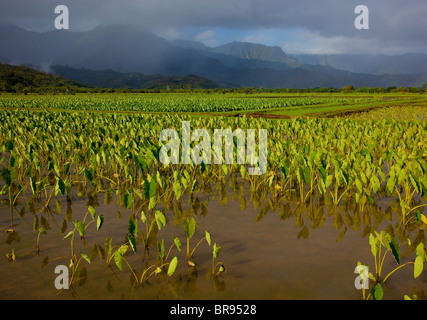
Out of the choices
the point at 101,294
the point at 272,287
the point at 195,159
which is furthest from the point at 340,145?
the point at 101,294

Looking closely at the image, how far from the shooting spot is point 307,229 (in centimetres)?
578

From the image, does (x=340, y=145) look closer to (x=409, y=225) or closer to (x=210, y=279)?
(x=409, y=225)

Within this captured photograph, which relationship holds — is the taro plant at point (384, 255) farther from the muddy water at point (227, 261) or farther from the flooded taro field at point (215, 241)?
the muddy water at point (227, 261)

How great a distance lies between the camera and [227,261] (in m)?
4.71

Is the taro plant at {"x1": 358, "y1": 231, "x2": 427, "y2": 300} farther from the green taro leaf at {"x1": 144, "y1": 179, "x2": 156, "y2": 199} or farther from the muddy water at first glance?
the green taro leaf at {"x1": 144, "y1": 179, "x2": 156, "y2": 199}

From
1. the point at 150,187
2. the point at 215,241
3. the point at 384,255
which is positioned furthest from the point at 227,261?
the point at 384,255

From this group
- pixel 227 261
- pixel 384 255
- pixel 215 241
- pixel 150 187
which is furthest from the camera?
pixel 150 187

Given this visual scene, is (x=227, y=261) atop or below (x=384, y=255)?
below

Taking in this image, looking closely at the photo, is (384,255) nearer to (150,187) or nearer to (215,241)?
(215,241)

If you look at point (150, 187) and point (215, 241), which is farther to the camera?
point (150, 187)

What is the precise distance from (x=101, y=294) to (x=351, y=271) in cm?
293

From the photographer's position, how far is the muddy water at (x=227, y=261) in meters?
3.99

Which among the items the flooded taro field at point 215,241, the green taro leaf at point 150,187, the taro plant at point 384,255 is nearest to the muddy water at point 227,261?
the flooded taro field at point 215,241

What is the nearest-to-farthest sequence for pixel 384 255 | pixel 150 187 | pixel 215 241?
pixel 384 255
pixel 215 241
pixel 150 187
